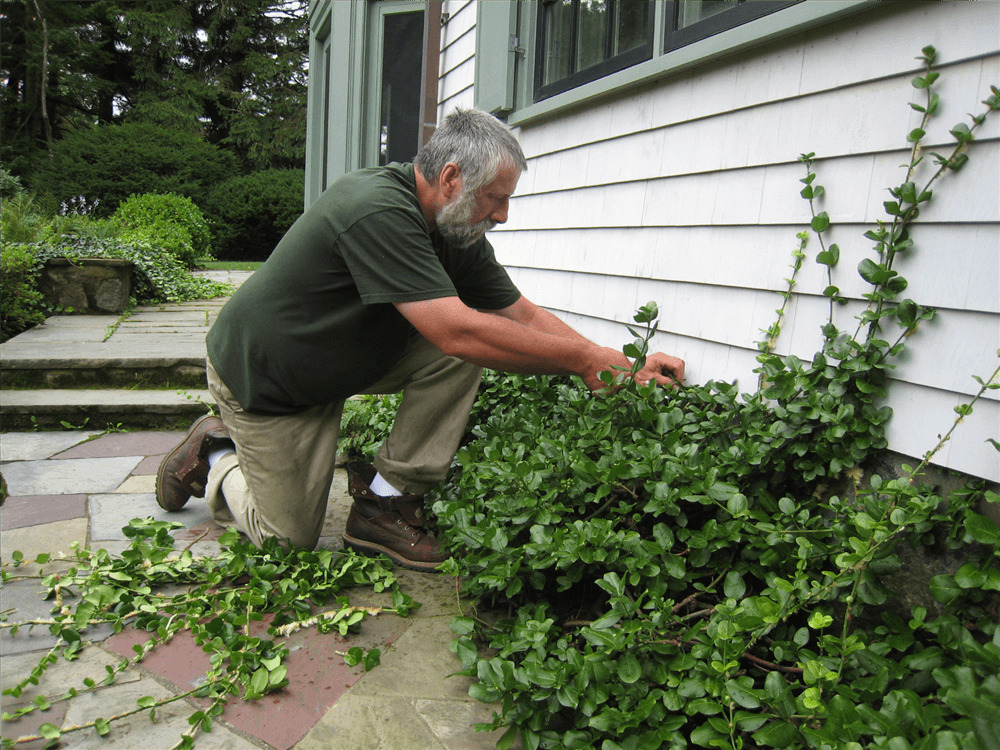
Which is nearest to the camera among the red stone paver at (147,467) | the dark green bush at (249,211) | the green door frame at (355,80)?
the red stone paver at (147,467)

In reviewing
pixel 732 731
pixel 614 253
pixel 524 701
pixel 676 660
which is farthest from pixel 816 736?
pixel 614 253

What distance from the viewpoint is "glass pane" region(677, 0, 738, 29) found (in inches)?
94.4

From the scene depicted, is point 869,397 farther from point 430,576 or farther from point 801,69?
point 430,576

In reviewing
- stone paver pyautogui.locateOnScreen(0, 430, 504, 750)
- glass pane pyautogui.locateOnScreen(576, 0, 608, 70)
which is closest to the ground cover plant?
stone paver pyautogui.locateOnScreen(0, 430, 504, 750)

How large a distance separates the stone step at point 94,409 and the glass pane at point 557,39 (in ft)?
8.06

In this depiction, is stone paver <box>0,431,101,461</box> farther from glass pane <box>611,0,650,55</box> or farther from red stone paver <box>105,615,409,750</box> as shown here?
glass pane <box>611,0,650,55</box>

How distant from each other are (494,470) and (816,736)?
3.40ft

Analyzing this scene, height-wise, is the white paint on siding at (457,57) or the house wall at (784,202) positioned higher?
the white paint on siding at (457,57)

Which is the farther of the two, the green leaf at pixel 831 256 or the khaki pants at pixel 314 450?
the khaki pants at pixel 314 450

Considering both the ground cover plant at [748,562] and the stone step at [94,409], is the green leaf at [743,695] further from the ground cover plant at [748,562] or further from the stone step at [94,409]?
the stone step at [94,409]

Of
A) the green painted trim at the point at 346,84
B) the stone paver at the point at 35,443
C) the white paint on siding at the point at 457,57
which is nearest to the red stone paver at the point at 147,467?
the stone paver at the point at 35,443

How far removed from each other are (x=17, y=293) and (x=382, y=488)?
4446 mm

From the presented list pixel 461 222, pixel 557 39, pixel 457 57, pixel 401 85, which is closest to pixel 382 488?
pixel 461 222

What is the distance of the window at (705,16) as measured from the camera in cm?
223
